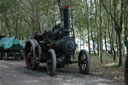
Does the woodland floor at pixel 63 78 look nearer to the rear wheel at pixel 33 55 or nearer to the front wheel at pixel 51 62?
the front wheel at pixel 51 62

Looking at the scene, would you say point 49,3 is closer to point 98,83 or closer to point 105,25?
point 105,25

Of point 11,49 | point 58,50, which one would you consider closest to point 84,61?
point 58,50

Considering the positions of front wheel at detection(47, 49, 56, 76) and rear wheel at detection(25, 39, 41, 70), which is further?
rear wheel at detection(25, 39, 41, 70)

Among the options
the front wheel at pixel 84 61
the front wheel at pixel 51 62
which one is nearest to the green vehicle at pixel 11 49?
the front wheel at pixel 51 62

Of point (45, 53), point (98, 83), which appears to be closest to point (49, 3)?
point (45, 53)

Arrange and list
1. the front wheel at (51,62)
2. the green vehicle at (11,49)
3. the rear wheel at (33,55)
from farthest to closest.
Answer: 1. the green vehicle at (11,49)
2. the rear wheel at (33,55)
3. the front wheel at (51,62)

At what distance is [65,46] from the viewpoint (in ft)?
29.1

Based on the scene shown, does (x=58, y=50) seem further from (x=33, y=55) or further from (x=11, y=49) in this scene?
(x=11, y=49)

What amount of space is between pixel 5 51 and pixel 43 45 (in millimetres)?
8979

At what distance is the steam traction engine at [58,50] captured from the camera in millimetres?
8797

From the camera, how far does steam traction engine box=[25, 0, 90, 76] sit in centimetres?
880

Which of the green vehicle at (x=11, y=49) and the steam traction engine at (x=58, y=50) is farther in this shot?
the green vehicle at (x=11, y=49)

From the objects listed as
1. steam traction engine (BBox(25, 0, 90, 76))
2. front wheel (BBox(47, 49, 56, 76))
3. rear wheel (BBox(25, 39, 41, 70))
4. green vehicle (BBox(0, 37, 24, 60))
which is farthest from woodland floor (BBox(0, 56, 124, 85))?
green vehicle (BBox(0, 37, 24, 60))

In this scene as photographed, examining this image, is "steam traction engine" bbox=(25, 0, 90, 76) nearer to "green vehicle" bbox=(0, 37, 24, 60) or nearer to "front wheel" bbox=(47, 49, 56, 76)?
"front wheel" bbox=(47, 49, 56, 76)
